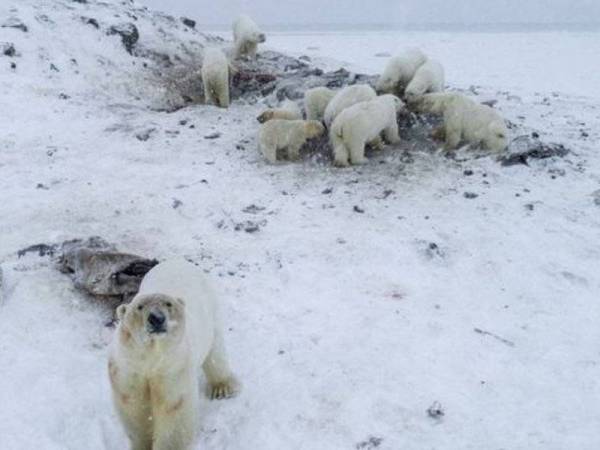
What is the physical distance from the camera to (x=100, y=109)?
10484 mm

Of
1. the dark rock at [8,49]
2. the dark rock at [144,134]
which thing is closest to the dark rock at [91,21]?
the dark rock at [8,49]

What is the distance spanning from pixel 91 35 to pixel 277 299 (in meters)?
9.06

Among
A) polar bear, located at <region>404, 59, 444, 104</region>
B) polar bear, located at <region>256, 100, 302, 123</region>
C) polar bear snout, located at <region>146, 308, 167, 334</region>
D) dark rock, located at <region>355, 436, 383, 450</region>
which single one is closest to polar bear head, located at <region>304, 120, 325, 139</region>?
polar bear, located at <region>256, 100, 302, 123</region>

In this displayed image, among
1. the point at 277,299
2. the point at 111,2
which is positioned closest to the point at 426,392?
the point at 277,299

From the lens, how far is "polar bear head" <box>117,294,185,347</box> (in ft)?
11.5

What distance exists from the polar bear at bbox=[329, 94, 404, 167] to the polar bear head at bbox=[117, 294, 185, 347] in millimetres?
5296

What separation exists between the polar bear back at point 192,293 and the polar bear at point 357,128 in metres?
4.26

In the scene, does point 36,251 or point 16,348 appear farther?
point 36,251

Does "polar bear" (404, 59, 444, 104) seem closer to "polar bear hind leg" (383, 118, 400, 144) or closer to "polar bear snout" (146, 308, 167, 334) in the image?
"polar bear hind leg" (383, 118, 400, 144)

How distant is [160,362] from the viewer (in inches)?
142

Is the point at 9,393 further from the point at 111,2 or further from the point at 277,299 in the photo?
the point at 111,2

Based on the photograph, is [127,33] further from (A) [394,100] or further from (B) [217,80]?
(A) [394,100]

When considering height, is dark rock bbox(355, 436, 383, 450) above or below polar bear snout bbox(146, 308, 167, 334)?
below

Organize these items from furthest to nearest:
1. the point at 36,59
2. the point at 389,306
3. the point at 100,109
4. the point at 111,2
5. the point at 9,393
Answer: the point at 111,2 < the point at 36,59 < the point at 100,109 < the point at 389,306 < the point at 9,393
